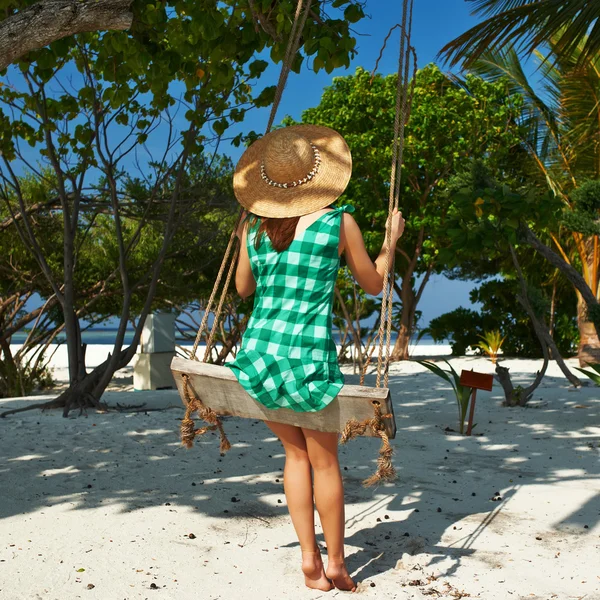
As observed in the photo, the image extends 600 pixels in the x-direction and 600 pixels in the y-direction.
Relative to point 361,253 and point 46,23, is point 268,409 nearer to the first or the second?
point 361,253

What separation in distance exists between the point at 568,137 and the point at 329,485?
14.5m

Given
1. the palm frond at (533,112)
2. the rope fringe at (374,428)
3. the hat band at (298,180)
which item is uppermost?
the palm frond at (533,112)

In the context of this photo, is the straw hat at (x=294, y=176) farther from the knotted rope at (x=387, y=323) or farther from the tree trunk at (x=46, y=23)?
the tree trunk at (x=46, y=23)

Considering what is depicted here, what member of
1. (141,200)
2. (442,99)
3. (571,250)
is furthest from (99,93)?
(571,250)

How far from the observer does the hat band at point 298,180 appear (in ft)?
9.32

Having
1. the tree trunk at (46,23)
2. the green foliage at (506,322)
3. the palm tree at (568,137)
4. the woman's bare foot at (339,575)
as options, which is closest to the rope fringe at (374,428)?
the woman's bare foot at (339,575)

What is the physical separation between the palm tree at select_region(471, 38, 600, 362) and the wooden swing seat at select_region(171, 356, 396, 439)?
11965mm

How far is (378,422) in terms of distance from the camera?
8.59ft

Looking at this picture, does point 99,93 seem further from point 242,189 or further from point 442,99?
point 442,99

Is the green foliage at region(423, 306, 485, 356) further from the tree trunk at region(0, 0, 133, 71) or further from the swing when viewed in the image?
the swing

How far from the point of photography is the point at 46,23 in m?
3.71

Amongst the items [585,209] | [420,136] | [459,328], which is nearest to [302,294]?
[585,209]

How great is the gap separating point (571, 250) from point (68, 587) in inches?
607

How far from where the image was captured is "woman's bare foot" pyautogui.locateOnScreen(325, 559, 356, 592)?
2.92 meters
